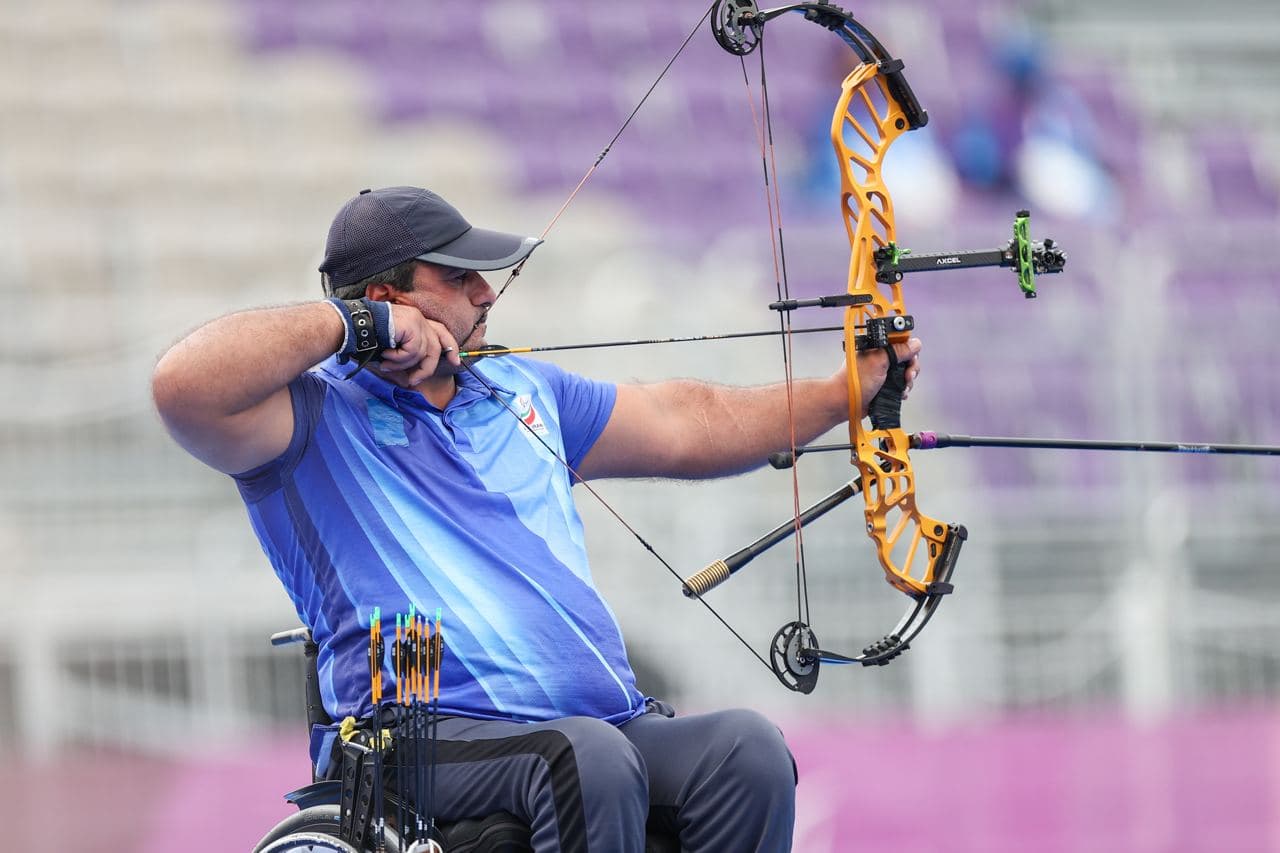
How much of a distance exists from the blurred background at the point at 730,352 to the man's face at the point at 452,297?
2501 millimetres

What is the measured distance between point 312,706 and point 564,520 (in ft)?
1.33

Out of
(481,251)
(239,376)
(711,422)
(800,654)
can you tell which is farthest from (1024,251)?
(239,376)

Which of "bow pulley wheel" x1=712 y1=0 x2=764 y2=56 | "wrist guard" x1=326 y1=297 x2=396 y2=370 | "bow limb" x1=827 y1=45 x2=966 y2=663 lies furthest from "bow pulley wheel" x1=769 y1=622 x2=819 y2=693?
"bow pulley wheel" x1=712 y1=0 x2=764 y2=56

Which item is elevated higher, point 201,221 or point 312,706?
point 201,221

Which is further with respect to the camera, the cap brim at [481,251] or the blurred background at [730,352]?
the blurred background at [730,352]

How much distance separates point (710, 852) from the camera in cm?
206

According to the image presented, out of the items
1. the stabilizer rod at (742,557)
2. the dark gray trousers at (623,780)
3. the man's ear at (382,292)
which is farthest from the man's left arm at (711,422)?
the dark gray trousers at (623,780)

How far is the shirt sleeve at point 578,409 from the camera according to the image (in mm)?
2471

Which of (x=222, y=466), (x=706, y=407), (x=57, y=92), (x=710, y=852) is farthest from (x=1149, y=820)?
(x=57, y=92)

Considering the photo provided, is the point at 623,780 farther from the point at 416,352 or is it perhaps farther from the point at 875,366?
the point at 875,366

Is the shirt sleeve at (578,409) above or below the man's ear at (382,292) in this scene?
below

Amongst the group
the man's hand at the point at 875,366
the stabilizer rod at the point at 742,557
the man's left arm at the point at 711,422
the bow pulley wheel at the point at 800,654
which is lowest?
the bow pulley wheel at the point at 800,654

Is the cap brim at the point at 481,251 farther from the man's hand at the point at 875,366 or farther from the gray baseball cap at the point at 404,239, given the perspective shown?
the man's hand at the point at 875,366

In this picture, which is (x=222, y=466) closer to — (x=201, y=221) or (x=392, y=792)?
(x=392, y=792)
